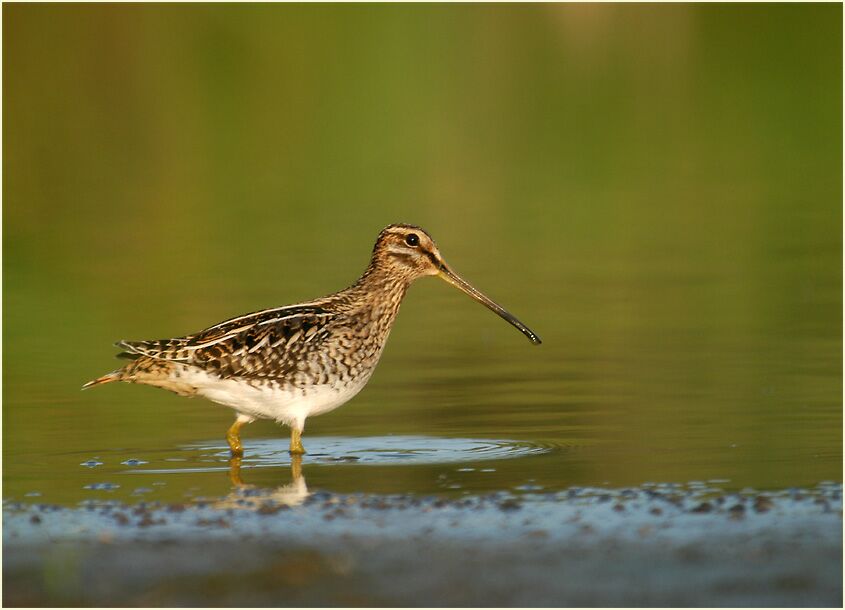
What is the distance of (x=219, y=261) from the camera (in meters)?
20.4

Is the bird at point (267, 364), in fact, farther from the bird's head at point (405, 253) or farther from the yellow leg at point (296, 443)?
the bird's head at point (405, 253)

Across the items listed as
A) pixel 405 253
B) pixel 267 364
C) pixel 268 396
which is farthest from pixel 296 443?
pixel 405 253

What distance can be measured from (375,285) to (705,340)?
3.75m

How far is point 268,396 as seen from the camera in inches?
429

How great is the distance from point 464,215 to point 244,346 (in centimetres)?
1328

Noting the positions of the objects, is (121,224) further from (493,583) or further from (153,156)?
(493,583)

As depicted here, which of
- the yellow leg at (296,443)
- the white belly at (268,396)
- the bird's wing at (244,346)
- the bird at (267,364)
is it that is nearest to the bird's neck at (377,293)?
the bird at (267,364)

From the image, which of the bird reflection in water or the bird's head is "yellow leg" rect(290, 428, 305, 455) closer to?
the bird reflection in water

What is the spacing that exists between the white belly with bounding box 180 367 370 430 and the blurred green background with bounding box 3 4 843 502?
474 millimetres

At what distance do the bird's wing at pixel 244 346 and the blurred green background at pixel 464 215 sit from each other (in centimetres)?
61

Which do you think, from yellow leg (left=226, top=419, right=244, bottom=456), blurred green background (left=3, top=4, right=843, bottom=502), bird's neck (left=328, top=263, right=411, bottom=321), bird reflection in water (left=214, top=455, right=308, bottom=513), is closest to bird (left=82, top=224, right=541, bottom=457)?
yellow leg (left=226, top=419, right=244, bottom=456)

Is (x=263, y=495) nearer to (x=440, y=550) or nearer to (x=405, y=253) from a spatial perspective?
(x=440, y=550)

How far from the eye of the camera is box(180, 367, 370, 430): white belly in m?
10.9

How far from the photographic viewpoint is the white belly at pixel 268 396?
10867 mm
